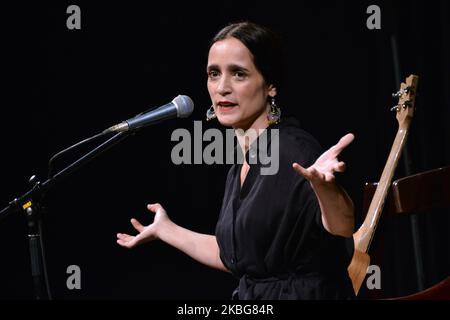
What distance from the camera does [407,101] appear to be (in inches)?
85.0

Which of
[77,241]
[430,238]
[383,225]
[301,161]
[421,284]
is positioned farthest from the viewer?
[77,241]

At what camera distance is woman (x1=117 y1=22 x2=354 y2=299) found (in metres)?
1.33

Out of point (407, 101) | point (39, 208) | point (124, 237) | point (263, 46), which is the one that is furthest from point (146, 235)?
point (407, 101)

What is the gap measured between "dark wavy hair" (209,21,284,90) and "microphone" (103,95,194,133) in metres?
0.18

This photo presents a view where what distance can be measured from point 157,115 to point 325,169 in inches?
18.7

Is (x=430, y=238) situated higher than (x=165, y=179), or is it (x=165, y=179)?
(x=165, y=179)

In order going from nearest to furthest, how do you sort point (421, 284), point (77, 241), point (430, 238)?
point (421, 284), point (430, 238), point (77, 241)

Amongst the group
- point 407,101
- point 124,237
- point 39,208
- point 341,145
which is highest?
point 407,101

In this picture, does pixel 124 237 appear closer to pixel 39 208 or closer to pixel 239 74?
pixel 39 208

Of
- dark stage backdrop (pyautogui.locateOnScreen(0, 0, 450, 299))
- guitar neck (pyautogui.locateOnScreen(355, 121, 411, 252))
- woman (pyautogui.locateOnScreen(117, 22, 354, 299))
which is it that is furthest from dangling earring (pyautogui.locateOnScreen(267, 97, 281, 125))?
dark stage backdrop (pyautogui.locateOnScreen(0, 0, 450, 299))

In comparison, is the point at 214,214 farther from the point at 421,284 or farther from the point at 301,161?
the point at 301,161

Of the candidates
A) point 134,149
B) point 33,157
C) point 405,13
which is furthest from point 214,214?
point 405,13

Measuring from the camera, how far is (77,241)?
273 centimetres

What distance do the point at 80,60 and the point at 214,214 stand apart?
2.90 feet
